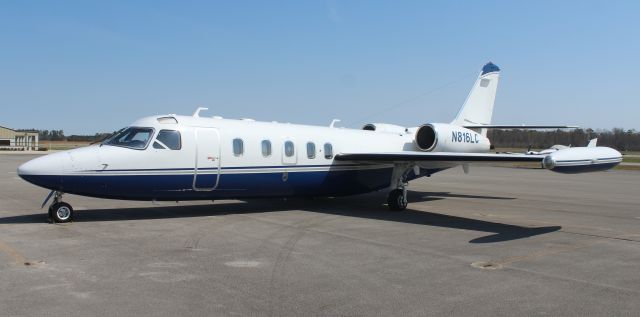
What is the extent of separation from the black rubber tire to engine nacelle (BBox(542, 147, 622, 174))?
9.86 m

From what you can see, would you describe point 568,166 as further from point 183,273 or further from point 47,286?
point 47,286

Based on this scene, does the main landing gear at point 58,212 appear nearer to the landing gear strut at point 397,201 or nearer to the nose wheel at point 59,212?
the nose wheel at point 59,212

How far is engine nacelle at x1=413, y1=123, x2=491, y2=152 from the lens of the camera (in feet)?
56.1

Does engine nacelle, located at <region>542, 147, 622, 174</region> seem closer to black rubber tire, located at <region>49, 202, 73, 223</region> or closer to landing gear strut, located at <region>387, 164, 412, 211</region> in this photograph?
landing gear strut, located at <region>387, 164, 412, 211</region>

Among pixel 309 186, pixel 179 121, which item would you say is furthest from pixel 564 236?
pixel 179 121

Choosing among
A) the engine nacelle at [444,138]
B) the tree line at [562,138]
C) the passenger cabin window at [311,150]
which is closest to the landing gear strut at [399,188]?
the engine nacelle at [444,138]

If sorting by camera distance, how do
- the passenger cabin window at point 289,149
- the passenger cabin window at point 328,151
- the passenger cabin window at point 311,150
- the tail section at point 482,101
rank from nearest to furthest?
the passenger cabin window at point 289,149 < the passenger cabin window at point 311,150 < the passenger cabin window at point 328,151 < the tail section at point 482,101

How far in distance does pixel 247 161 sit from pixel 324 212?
2556mm

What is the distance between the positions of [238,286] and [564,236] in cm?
731

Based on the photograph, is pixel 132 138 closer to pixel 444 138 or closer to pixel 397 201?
pixel 397 201

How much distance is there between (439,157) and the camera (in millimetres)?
13695

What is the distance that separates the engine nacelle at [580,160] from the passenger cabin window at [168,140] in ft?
25.7

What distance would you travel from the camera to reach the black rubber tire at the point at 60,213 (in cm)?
1123

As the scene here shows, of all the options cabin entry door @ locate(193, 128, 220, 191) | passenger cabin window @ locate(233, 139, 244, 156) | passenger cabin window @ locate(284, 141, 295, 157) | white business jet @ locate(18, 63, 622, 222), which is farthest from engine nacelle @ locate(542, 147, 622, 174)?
cabin entry door @ locate(193, 128, 220, 191)
